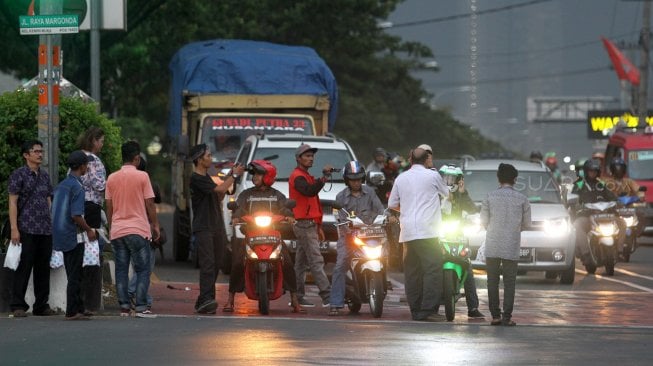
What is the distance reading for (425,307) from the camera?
1686 cm

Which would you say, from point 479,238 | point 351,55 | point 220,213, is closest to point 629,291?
point 479,238

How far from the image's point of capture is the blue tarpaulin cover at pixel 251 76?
92.0ft

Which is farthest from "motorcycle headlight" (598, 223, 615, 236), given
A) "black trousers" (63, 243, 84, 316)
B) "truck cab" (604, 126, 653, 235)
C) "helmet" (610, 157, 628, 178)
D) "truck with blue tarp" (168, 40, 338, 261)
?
"black trousers" (63, 243, 84, 316)

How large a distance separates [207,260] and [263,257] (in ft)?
1.86

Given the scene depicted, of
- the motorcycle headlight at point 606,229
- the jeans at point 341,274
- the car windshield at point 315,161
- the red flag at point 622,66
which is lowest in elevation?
the jeans at point 341,274

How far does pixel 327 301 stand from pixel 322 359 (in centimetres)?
508

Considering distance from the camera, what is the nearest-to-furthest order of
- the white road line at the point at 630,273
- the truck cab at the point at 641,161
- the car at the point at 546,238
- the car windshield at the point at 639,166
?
the car at the point at 546,238
the white road line at the point at 630,273
the truck cab at the point at 641,161
the car windshield at the point at 639,166

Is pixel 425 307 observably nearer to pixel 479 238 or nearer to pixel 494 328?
pixel 494 328

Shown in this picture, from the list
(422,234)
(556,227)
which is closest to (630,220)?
(556,227)

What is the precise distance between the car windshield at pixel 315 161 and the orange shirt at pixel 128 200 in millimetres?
7375

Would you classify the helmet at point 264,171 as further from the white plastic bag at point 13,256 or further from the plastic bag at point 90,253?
the white plastic bag at point 13,256

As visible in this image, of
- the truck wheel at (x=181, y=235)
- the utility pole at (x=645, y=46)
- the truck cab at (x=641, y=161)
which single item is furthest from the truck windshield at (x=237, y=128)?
the utility pole at (x=645, y=46)

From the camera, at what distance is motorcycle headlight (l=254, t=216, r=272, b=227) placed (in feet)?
57.7

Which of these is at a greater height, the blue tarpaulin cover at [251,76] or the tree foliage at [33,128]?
the blue tarpaulin cover at [251,76]
